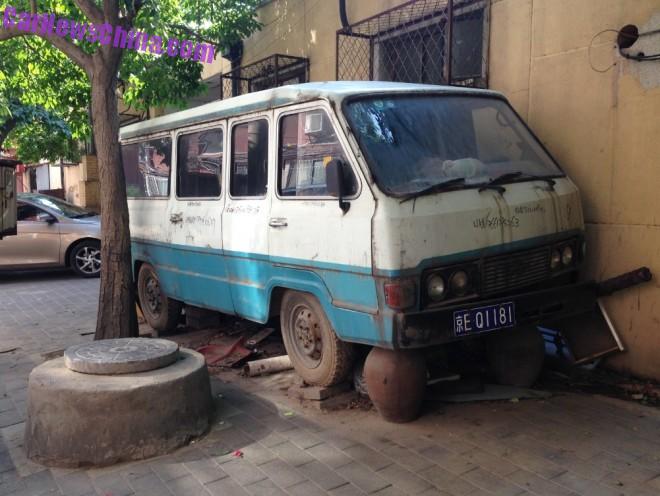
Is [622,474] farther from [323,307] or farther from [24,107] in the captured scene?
[24,107]

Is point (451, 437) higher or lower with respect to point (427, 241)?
lower

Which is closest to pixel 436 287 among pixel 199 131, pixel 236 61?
pixel 199 131

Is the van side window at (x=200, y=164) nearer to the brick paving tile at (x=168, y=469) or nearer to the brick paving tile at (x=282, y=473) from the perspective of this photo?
the brick paving tile at (x=168, y=469)

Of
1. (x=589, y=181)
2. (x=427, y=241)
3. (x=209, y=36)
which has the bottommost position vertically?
(x=427, y=241)

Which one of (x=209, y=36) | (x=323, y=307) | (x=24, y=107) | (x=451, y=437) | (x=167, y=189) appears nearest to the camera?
(x=451, y=437)

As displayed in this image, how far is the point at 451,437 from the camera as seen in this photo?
3.69 m

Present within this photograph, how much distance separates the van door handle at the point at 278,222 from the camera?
4279 millimetres

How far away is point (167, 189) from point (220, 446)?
308cm

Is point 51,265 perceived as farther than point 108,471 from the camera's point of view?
Yes

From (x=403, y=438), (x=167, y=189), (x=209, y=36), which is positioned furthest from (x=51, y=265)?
(x=403, y=438)

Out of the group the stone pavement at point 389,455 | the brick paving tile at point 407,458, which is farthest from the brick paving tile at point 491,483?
the brick paving tile at point 407,458

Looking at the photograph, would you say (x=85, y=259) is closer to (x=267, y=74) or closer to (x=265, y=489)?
(x=267, y=74)

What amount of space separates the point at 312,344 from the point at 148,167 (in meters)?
3.16

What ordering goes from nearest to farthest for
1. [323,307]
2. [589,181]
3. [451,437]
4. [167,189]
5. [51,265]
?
[451,437], [323,307], [589,181], [167,189], [51,265]
